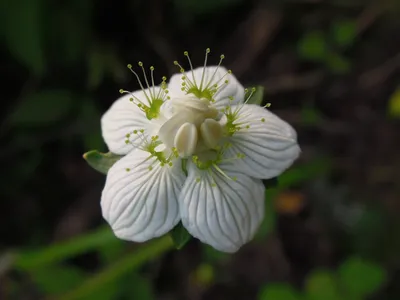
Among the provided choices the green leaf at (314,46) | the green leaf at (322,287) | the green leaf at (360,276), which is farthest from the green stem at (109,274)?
the green leaf at (314,46)

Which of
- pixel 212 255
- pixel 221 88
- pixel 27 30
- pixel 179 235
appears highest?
pixel 221 88

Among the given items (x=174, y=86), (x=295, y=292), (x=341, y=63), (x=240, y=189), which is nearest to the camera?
(x=240, y=189)

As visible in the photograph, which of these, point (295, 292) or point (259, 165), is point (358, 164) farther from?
point (259, 165)

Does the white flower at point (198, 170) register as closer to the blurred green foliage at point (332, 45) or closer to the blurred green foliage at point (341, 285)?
the blurred green foliage at point (341, 285)

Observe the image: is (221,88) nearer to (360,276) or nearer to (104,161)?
(104,161)

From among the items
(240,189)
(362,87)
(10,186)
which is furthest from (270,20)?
(240,189)

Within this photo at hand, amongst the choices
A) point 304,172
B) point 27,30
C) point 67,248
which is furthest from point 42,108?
point 304,172
